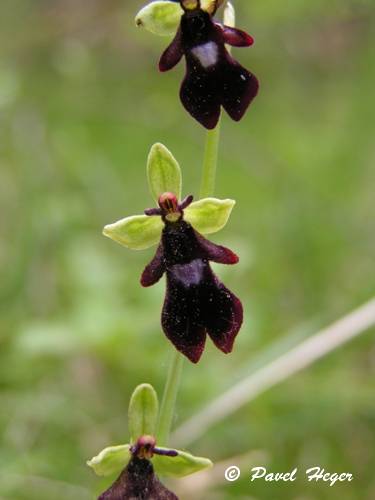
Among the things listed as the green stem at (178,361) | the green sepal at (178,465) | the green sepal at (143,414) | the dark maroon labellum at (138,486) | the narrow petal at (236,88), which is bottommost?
the dark maroon labellum at (138,486)

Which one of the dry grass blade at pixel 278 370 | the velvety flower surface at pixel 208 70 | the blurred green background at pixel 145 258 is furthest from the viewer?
the blurred green background at pixel 145 258

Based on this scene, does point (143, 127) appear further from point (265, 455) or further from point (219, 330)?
point (219, 330)

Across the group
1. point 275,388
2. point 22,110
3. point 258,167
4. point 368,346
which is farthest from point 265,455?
point 22,110

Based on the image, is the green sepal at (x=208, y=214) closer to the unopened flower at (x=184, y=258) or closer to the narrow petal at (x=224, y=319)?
the unopened flower at (x=184, y=258)

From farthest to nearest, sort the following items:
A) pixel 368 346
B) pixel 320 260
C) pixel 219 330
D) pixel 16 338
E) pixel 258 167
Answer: pixel 258 167 → pixel 320 260 → pixel 368 346 → pixel 16 338 → pixel 219 330

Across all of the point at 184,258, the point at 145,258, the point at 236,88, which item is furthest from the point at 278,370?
the point at 145,258

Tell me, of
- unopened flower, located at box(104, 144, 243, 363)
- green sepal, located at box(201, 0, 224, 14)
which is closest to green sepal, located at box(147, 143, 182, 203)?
unopened flower, located at box(104, 144, 243, 363)

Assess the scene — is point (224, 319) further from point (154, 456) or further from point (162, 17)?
point (162, 17)

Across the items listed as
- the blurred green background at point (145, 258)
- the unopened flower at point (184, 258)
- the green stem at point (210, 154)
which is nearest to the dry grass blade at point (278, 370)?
the blurred green background at point (145, 258)
